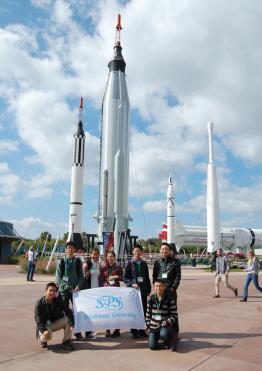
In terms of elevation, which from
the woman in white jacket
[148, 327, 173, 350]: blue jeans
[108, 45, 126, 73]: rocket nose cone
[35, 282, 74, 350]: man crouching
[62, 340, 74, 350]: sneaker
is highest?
[108, 45, 126, 73]: rocket nose cone

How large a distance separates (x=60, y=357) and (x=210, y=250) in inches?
→ 1648

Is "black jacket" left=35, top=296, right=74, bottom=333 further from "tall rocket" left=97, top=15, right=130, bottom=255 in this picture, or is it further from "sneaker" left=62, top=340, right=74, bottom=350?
"tall rocket" left=97, top=15, right=130, bottom=255

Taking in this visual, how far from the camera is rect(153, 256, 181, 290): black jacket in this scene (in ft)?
22.1

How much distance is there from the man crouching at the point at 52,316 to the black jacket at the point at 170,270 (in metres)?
1.68

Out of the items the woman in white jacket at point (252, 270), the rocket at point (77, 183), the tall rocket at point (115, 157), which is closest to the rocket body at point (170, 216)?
the rocket at point (77, 183)

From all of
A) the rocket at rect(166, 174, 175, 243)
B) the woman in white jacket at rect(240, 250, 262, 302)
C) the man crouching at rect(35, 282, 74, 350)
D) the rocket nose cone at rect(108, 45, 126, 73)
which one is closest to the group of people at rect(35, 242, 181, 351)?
the man crouching at rect(35, 282, 74, 350)

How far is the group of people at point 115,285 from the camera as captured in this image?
234 inches

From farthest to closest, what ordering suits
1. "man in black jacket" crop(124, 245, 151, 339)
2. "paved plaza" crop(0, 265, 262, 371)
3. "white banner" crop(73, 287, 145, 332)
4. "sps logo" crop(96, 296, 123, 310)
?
"man in black jacket" crop(124, 245, 151, 339)
"sps logo" crop(96, 296, 123, 310)
"white banner" crop(73, 287, 145, 332)
"paved plaza" crop(0, 265, 262, 371)

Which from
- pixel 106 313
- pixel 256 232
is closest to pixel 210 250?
pixel 256 232

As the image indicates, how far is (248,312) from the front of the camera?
382 inches

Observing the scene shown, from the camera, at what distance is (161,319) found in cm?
607

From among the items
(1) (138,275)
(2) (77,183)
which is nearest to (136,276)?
(1) (138,275)

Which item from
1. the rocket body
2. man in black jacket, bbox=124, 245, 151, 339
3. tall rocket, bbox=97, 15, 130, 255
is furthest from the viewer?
the rocket body

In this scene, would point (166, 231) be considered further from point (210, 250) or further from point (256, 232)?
point (256, 232)
